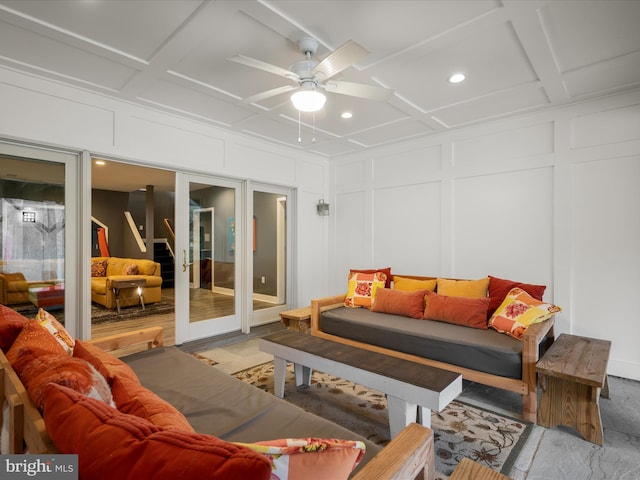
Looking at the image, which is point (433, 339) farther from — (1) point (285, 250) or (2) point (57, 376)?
(1) point (285, 250)

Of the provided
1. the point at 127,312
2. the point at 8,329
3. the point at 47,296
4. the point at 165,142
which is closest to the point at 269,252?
the point at 165,142

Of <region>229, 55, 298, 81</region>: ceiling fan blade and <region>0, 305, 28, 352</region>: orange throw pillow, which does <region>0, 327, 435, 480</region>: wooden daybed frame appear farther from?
<region>229, 55, 298, 81</region>: ceiling fan blade

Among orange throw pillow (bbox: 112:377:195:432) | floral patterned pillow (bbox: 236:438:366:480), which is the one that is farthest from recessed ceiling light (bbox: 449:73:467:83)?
orange throw pillow (bbox: 112:377:195:432)

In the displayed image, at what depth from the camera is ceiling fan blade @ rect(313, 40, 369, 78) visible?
1882mm

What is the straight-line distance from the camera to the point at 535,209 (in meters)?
3.55

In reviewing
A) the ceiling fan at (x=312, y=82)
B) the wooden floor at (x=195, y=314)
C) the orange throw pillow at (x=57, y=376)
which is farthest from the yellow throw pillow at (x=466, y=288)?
the orange throw pillow at (x=57, y=376)

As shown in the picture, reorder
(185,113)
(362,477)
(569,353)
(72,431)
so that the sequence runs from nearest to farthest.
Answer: (72,431) → (362,477) → (569,353) → (185,113)

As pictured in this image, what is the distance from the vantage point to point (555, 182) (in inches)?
134

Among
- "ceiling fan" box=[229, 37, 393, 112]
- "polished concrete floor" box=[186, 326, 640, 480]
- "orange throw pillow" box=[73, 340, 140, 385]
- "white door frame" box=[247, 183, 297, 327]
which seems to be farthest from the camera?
"white door frame" box=[247, 183, 297, 327]

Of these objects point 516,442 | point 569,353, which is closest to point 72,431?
point 516,442

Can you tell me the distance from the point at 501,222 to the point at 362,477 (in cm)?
352

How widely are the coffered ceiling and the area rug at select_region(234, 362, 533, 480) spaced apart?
8.52 ft

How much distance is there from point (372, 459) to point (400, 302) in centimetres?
261

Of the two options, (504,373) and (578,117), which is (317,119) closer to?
(578,117)
